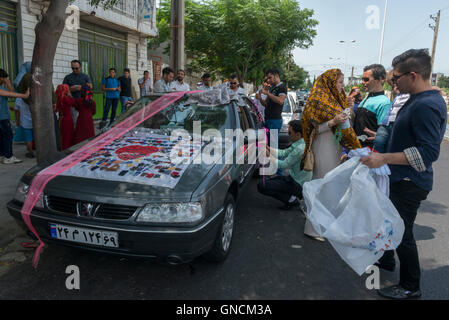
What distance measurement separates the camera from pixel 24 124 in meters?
6.43

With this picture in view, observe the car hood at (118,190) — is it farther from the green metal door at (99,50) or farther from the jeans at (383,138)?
the green metal door at (99,50)

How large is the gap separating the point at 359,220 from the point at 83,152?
8.57ft

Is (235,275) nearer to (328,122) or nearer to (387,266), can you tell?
(387,266)

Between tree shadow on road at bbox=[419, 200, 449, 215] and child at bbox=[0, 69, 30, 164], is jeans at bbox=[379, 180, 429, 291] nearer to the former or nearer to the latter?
tree shadow on road at bbox=[419, 200, 449, 215]

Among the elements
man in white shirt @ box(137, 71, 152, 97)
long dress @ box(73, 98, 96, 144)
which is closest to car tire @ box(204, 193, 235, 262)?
long dress @ box(73, 98, 96, 144)

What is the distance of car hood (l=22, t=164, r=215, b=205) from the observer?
2.53m

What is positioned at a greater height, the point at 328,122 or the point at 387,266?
the point at 328,122

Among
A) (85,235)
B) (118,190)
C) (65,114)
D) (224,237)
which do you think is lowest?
(224,237)

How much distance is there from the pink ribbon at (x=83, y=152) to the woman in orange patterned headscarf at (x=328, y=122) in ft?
5.52

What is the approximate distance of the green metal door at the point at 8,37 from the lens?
8047 millimetres

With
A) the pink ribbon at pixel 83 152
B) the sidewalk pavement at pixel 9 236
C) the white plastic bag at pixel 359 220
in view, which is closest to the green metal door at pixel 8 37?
the sidewalk pavement at pixel 9 236

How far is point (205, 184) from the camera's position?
2701 mm

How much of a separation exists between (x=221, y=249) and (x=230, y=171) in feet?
2.42

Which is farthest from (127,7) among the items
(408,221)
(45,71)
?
(408,221)
